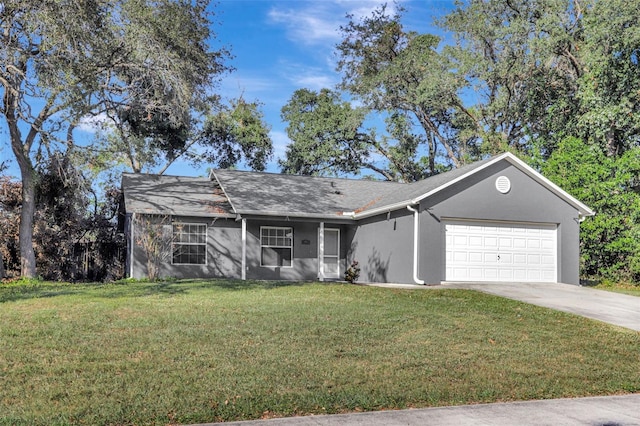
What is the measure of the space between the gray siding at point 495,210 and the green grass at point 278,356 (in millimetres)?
4466

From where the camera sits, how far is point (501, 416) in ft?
20.8

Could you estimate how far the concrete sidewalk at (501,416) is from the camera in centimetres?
602

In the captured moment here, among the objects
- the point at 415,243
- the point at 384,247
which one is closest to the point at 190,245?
the point at 384,247

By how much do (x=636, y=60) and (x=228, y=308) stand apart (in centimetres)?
2076

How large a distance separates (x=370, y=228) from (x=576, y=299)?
7754mm

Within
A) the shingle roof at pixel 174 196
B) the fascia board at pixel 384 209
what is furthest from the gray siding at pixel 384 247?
the shingle roof at pixel 174 196

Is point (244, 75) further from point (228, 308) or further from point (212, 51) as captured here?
point (228, 308)

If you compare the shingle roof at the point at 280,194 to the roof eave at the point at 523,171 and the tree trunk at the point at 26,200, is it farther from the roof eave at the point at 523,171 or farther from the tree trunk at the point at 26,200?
the tree trunk at the point at 26,200

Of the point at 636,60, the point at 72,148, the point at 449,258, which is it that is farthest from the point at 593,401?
the point at 636,60

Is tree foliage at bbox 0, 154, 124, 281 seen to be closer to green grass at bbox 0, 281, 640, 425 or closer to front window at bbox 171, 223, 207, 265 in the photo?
front window at bbox 171, 223, 207, 265

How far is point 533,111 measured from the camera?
2912 cm

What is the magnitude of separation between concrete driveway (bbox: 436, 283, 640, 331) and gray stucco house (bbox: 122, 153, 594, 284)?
1158mm

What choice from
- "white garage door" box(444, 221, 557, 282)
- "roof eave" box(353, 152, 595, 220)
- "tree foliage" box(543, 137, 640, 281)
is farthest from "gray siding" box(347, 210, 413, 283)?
"tree foliage" box(543, 137, 640, 281)

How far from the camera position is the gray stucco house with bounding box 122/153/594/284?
18.5m
